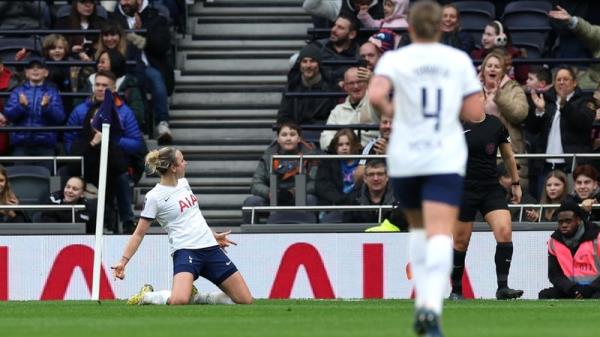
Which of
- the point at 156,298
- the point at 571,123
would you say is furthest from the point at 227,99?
the point at 156,298

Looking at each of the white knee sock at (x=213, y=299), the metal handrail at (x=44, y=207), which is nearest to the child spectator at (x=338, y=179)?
the metal handrail at (x=44, y=207)

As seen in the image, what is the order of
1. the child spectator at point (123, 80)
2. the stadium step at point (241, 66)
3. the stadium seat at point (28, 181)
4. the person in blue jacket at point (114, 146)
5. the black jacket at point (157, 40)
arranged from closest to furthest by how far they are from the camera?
the person in blue jacket at point (114, 146) < the stadium seat at point (28, 181) < the child spectator at point (123, 80) < the black jacket at point (157, 40) < the stadium step at point (241, 66)

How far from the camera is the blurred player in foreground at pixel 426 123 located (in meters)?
10.3

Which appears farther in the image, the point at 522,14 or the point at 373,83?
the point at 522,14

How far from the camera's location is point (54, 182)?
66.2ft

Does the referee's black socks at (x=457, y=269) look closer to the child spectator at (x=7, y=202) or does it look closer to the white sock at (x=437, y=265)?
the child spectator at (x=7, y=202)

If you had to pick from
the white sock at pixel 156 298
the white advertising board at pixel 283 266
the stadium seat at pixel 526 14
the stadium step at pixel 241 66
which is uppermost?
the stadium seat at pixel 526 14

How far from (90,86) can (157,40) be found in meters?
1.22

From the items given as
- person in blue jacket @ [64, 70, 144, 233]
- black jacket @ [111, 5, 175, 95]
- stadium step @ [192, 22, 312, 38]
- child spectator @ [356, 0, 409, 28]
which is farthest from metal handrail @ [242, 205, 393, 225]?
stadium step @ [192, 22, 312, 38]

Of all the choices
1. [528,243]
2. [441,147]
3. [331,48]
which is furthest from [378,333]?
[331,48]

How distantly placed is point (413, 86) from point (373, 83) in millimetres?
261

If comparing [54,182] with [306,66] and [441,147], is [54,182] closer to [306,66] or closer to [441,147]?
[306,66]

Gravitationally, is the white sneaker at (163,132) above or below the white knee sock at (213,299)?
above

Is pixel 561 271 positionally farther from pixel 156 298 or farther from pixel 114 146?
pixel 114 146
